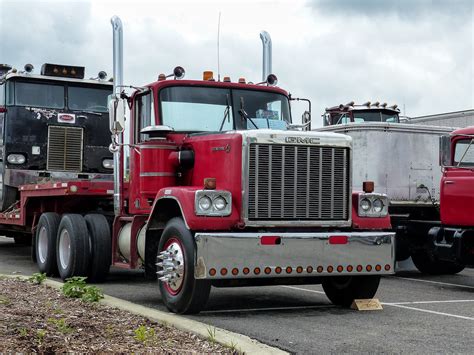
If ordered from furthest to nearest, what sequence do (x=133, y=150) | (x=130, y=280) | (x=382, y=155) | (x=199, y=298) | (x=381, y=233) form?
(x=382, y=155) → (x=130, y=280) → (x=133, y=150) → (x=381, y=233) → (x=199, y=298)

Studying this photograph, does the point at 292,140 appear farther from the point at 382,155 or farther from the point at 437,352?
the point at 382,155

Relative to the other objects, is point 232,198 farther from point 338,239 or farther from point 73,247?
point 73,247

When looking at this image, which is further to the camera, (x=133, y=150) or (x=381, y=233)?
(x=133, y=150)

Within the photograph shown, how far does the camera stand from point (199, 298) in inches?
323

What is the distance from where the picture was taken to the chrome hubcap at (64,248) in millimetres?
11631

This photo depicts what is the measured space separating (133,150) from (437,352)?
5067mm

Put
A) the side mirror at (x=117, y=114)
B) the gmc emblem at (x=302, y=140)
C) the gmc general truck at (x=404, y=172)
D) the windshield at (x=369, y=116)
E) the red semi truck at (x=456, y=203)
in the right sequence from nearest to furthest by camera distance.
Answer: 1. the gmc emblem at (x=302, y=140)
2. the side mirror at (x=117, y=114)
3. the red semi truck at (x=456, y=203)
4. the gmc general truck at (x=404, y=172)
5. the windshield at (x=369, y=116)

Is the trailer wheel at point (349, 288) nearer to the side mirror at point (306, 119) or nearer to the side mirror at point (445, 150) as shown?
the side mirror at point (306, 119)

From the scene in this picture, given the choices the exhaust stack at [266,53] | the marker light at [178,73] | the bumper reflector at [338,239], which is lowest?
the bumper reflector at [338,239]

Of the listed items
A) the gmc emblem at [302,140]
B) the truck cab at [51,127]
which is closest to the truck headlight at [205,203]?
the gmc emblem at [302,140]

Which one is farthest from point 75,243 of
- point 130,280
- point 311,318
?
point 311,318

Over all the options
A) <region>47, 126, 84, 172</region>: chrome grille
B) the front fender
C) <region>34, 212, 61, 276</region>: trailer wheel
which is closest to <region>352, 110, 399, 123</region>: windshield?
<region>47, 126, 84, 172</region>: chrome grille

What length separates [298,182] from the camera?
870 cm

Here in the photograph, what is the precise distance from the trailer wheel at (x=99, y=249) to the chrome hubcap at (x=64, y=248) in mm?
510
